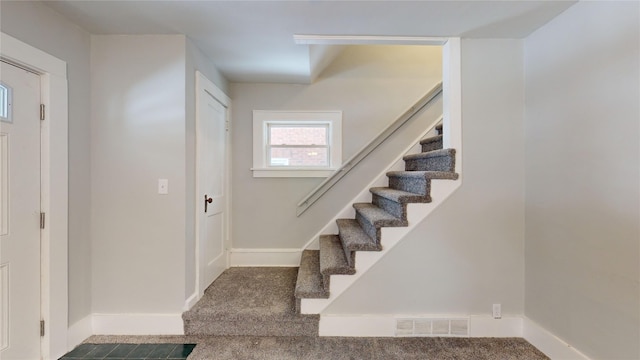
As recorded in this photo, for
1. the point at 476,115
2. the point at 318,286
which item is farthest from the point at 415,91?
the point at 318,286

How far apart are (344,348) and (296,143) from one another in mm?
2045

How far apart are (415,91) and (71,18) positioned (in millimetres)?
2901

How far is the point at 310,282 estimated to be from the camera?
85.0 inches

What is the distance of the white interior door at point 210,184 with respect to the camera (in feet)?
7.44

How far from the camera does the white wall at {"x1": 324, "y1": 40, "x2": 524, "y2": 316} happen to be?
6.68 ft

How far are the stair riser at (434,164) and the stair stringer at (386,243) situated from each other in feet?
0.41

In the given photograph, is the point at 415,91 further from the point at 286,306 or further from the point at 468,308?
the point at 286,306

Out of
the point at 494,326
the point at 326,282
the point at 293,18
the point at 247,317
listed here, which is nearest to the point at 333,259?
the point at 326,282

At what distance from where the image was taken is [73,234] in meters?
1.89

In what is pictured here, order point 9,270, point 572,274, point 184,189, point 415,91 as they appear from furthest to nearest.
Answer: point 415,91
point 184,189
point 572,274
point 9,270

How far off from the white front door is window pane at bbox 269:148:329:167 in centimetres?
191

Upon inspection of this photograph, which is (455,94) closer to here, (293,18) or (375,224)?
(375,224)

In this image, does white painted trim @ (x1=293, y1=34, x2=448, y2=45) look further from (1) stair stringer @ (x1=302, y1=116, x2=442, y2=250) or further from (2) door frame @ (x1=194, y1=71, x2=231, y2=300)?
(1) stair stringer @ (x1=302, y1=116, x2=442, y2=250)

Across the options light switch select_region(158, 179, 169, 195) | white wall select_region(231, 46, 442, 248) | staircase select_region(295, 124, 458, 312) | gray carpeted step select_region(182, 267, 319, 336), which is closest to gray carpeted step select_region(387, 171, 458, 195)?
staircase select_region(295, 124, 458, 312)
